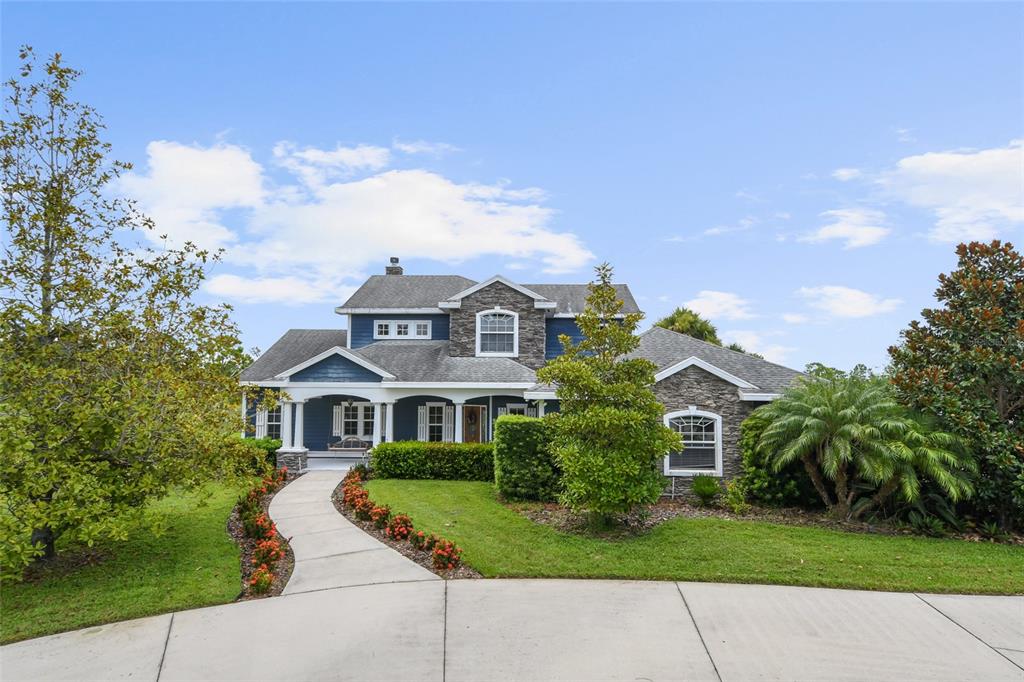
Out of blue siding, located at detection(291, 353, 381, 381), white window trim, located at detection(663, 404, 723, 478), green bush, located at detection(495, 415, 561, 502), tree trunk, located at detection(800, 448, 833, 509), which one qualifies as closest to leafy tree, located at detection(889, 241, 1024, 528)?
tree trunk, located at detection(800, 448, 833, 509)

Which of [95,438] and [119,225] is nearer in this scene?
[95,438]

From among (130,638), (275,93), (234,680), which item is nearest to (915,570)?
(234,680)

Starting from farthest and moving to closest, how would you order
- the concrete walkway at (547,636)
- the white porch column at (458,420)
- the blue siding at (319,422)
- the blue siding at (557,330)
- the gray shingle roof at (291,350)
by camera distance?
the blue siding at (557,330), the blue siding at (319,422), the gray shingle roof at (291,350), the white porch column at (458,420), the concrete walkway at (547,636)

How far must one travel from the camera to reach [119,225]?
28.7 feet

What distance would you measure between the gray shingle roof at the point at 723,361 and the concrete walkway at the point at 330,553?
27.3 ft

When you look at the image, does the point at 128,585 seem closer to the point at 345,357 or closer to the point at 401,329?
the point at 345,357

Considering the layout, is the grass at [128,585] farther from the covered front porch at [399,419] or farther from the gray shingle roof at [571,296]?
the gray shingle roof at [571,296]

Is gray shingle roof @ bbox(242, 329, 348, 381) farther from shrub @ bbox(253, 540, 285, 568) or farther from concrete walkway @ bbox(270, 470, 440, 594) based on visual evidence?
shrub @ bbox(253, 540, 285, 568)

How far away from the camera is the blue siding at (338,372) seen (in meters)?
19.1

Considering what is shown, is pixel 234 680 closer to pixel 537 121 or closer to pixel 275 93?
pixel 275 93

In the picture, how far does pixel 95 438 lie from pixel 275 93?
854 centimetres

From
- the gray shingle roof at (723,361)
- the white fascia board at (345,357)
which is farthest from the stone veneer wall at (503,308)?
the gray shingle roof at (723,361)

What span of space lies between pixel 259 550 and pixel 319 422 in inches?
563

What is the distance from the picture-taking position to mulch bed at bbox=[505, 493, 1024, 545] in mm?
10102
